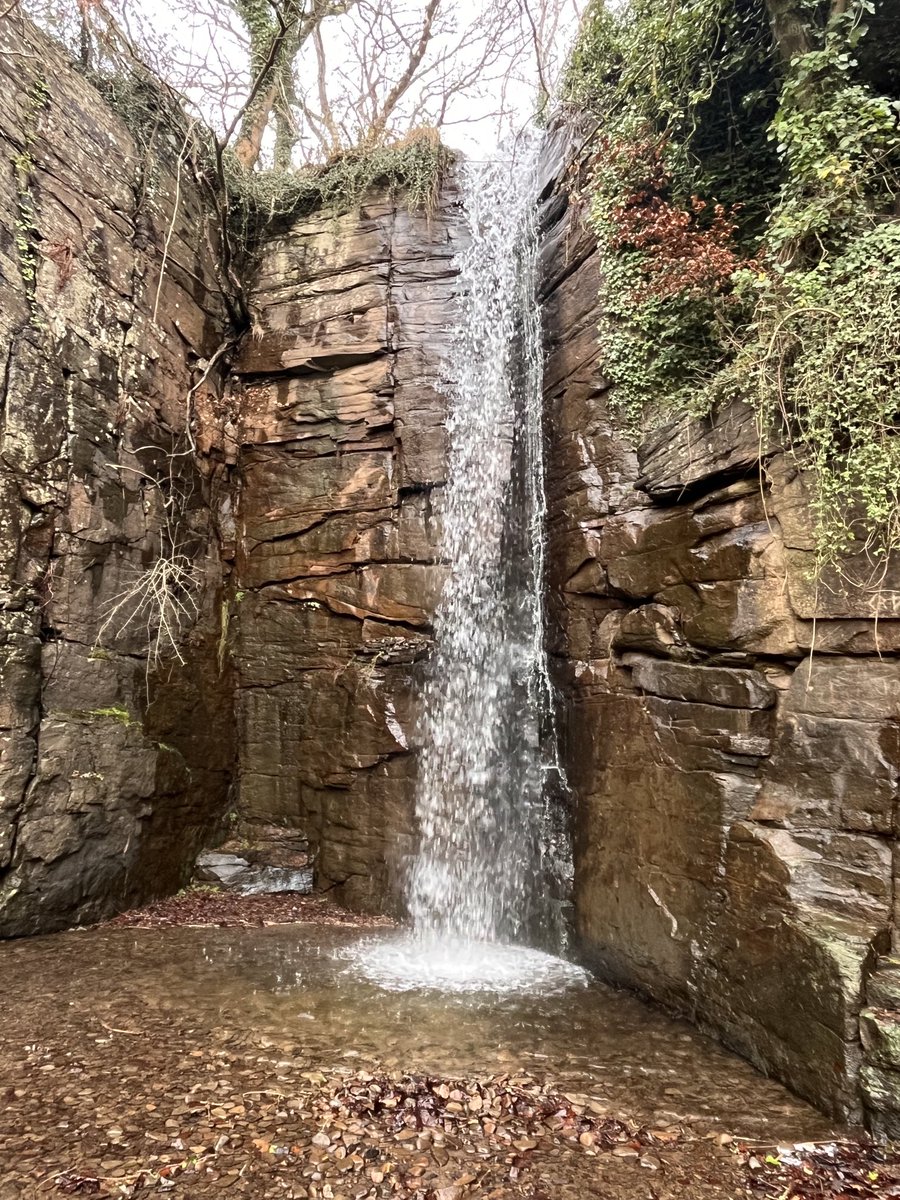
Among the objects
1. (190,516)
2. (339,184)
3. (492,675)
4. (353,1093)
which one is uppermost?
(339,184)

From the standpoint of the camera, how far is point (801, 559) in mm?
4461

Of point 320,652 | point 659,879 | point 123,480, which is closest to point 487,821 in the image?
point 659,879

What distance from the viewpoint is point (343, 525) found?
8047mm

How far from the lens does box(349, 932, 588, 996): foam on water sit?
515cm

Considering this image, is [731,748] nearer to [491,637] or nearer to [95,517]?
[491,637]

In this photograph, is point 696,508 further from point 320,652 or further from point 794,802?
point 320,652

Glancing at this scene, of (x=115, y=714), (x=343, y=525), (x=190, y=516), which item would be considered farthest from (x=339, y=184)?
(x=115, y=714)

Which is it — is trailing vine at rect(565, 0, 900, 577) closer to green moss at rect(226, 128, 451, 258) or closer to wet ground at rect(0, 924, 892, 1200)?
green moss at rect(226, 128, 451, 258)

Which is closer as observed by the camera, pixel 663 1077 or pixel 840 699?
pixel 663 1077

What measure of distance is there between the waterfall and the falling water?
0.01 meters

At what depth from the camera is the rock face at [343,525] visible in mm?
7469

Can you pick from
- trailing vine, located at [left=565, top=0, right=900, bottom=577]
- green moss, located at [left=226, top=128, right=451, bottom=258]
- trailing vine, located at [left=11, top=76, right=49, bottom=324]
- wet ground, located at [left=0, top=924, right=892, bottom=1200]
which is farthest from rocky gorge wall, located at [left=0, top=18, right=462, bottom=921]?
trailing vine, located at [left=565, top=0, right=900, bottom=577]

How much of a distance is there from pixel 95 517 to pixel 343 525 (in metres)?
2.64

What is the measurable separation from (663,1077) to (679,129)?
747 centimetres
